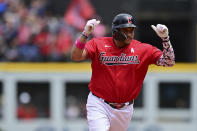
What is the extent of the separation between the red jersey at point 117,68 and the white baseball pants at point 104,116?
9 cm

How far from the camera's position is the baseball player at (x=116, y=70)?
4.88m

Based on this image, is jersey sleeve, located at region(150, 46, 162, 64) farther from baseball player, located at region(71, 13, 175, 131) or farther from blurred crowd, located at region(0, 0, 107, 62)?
blurred crowd, located at region(0, 0, 107, 62)

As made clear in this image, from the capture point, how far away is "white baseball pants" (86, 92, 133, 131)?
4898mm

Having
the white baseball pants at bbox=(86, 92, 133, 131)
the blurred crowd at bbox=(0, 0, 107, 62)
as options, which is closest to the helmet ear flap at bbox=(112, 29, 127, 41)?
the white baseball pants at bbox=(86, 92, 133, 131)

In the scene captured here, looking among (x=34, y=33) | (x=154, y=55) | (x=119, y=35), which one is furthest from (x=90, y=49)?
(x=34, y=33)

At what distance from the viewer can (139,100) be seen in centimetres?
896

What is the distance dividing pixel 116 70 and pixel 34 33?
5.25 metres

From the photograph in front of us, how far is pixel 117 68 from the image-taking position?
4961 mm

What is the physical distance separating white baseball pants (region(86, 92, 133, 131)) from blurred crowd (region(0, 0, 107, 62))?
4.97m

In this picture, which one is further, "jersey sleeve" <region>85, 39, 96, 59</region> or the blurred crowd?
the blurred crowd

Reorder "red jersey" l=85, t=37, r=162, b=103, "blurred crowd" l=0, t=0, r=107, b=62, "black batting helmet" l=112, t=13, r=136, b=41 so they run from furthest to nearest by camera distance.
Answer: "blurred crowd" l=0, t=0, r=107, b=62 < "red jersey" l=85, t=37, r=162, b=103 < "black batting helmet" l=112, t=13, r=136, b=41

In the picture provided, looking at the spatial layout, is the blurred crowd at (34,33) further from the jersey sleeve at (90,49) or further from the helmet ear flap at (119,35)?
the helmet ear flap at (119,35)

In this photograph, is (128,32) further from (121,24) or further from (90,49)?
(90,49)

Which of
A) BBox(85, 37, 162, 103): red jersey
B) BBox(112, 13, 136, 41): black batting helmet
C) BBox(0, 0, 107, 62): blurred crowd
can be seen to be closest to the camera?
BBox(112, 13, 136, 41): black batting helmet
